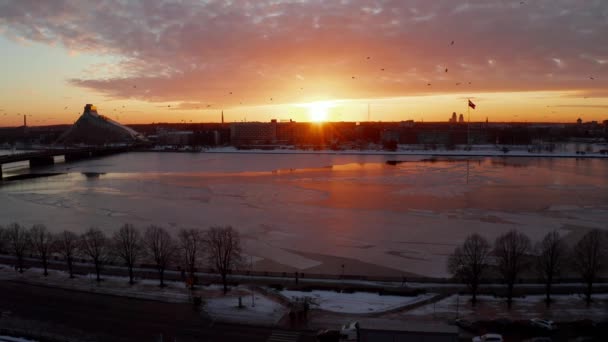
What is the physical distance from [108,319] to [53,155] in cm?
2427

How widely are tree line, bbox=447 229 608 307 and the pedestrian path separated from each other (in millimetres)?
1841

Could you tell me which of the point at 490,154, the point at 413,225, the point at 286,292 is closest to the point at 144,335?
the point at 286,292

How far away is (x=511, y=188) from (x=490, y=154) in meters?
15.5

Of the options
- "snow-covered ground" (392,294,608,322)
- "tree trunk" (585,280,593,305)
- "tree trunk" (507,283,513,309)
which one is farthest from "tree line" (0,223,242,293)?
"tree trunk" (585,280,593,305)

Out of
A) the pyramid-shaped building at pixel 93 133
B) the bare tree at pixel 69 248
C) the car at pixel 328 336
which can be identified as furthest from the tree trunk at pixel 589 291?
the pyramid-shaped building at pixel 93 133

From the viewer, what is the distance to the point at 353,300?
480 centimetres

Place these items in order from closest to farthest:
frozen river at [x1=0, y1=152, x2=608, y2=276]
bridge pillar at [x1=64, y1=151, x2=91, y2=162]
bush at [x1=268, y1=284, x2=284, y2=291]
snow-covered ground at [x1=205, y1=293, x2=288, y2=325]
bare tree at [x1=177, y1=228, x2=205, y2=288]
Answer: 1. snow-covered ground at [x1=205, y1=293, x2=288, y2=325]
2. bush at [x1=268, y1=284, x2=284, y2=291]
3. bare tree at [x1=177, y1=228, x2=205, y2=288]
4. frozen river at [x1=0, y1=152, x2=608, y2=276]
5. bridge pillar at [x1=64, y1=151, x2=91, y2=162]

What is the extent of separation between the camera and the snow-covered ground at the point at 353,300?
15.0 feet

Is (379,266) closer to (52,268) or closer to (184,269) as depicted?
(184,269)

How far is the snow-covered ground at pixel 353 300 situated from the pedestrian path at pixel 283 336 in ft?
1.99

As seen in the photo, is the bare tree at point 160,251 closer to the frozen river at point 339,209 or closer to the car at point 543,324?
the frozen river at point 339,209

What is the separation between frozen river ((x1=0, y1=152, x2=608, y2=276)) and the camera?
22.3ft

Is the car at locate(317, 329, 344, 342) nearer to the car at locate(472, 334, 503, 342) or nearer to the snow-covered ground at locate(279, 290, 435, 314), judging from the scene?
the snow-covered ground at locate(279, 290, 435, 314)

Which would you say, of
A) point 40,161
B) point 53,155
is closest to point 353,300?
point 40,161
